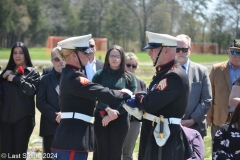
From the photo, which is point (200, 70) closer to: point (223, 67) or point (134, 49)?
point (223, 67)

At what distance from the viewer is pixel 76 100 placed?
4.01 meters

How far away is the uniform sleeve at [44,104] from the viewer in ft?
18.0

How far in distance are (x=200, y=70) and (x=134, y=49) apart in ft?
215

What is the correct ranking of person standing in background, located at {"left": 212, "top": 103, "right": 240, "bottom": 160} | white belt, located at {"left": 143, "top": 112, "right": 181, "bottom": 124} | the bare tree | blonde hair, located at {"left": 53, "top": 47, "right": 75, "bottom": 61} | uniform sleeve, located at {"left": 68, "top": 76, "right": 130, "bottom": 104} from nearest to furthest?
1. person standing in background, located at {"left": 212, "top": 103, "right": 240, "bottom": 160}
2. white belt, located at {"left": 143, "top": 112, "right": 181, "bottom": 124}
3. uniform sleeve, located at {"left": 68, "top": 76, "right": 130, "bottom": 104}
4. blonde hair, located at {"left": 53, "top": 47, "right": 75, "bottom": 61}
5. the bare tree

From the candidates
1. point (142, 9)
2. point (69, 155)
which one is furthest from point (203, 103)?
Answer: point (142, 9)

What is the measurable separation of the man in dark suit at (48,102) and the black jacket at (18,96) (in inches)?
5.2

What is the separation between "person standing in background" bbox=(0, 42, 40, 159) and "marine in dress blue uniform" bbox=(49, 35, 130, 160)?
1658 mm

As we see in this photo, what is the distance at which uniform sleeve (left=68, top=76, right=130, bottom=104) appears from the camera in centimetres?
394

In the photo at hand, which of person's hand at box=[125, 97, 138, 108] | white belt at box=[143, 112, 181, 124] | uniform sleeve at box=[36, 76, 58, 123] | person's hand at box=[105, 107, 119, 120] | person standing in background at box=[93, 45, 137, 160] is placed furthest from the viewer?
uniform sleeve at box=[36, 76, 58, 123]

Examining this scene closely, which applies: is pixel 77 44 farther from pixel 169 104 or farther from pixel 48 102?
pixel 48 102

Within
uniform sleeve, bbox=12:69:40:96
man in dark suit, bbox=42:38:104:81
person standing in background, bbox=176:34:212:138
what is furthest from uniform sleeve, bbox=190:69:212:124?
uniform sleeve, bbox=12:69:40:96

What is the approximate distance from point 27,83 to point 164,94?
8.40 ft

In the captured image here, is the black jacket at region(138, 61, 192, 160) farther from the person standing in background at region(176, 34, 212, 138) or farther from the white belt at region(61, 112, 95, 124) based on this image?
the person standing in background at region(176, 34, 212, 138)

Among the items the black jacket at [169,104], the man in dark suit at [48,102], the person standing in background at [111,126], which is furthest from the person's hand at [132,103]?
the man in dark suit at [48,102]
